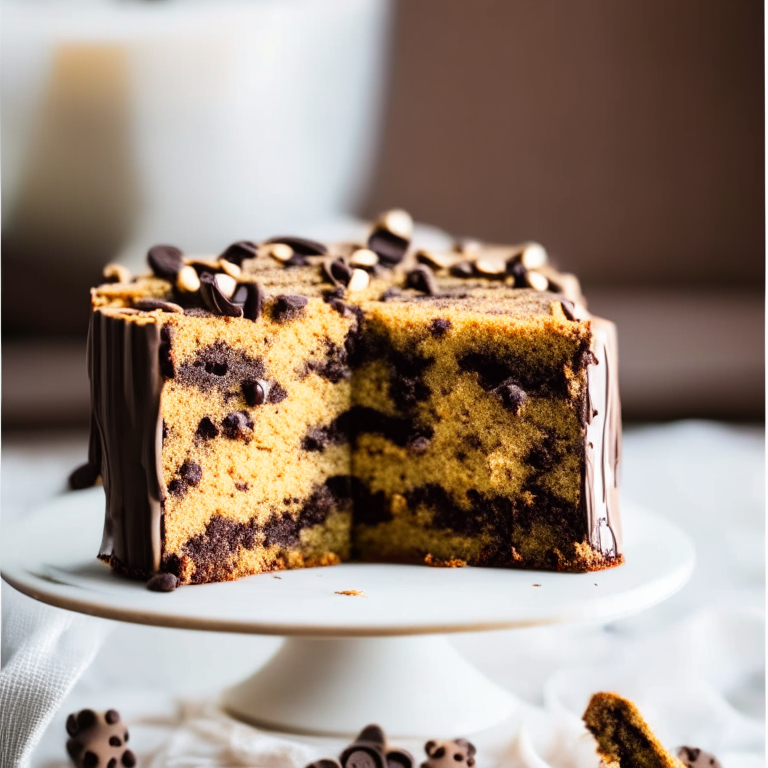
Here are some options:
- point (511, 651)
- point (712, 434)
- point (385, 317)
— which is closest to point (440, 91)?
point (712, 434)

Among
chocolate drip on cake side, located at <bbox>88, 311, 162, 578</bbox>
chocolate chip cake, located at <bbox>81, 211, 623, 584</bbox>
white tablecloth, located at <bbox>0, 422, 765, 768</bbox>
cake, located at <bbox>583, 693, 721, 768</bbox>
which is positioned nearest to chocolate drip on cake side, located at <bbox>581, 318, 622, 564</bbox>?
chocolate chip cake, located at <bbox>81, 211, 623, 584</bbox>

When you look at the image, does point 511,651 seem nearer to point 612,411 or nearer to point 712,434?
point 612,411

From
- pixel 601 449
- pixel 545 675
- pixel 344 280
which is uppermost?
pixel 344 280

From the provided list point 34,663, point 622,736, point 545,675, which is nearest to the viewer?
point 622,736

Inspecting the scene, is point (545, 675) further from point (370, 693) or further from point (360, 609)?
point (360, 609)

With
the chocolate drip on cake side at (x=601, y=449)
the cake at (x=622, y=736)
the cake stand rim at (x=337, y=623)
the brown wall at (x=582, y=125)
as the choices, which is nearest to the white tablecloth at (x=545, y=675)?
the cake at (x=622, y=736)

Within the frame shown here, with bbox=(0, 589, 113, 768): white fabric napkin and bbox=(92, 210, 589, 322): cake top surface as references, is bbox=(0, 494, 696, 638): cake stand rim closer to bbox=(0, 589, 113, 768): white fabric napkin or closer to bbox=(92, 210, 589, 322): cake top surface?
bbox=(0, 589, 113, 768): white fabric napkin

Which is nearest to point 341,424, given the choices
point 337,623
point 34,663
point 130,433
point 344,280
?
point 344,280
